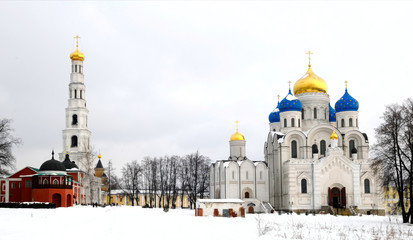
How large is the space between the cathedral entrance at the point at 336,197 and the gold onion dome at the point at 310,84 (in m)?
12.6

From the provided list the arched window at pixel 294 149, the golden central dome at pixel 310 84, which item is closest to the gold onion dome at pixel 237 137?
the arched window at pixel 294 149

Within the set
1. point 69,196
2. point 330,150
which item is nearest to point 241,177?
point 330,150

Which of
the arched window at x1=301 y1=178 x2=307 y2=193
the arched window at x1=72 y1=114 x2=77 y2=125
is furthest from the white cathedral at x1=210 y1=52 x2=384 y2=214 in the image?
the arched window at x1=72 y1=114 x2=77 y2=125

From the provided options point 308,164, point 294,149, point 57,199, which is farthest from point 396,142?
point 57,199

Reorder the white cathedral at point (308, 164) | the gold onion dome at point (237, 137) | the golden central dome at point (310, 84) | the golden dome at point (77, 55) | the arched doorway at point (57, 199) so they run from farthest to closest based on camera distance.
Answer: the golden dome at point (77, 55), the gold onion dome at point (237, 137), the golden central dome at point (310, 84), the white cathedral at point (308, 164), the arched doorway at point (57, 199)

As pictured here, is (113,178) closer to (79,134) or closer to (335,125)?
(79,134)

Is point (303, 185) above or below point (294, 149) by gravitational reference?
below

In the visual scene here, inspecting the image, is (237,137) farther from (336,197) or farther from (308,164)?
(336,197)

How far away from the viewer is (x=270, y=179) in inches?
2335

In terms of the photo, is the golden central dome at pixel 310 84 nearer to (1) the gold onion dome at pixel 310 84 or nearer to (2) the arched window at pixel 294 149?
(1) the gold onion dome at pixel 310 84

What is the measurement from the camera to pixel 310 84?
197ft

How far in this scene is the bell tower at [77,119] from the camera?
225 ft

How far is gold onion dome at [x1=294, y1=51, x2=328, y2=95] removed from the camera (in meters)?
60.2

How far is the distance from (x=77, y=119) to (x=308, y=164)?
3309cm
